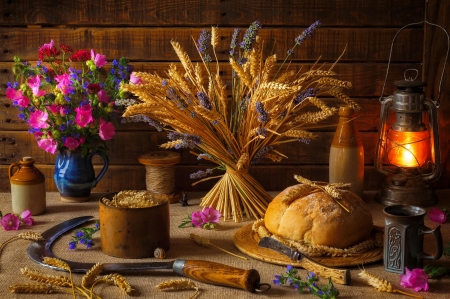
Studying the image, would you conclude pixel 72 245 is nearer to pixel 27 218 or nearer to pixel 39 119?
pixel 27 218

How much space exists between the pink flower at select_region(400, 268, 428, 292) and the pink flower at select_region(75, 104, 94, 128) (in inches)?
41.3

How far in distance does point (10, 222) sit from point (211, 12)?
3.06 feet

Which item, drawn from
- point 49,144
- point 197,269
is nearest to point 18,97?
point 49,144

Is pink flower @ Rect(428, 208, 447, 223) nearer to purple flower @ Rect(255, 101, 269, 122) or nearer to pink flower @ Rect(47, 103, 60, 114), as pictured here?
purple flower @ Rect(255, 101, 269, 122)

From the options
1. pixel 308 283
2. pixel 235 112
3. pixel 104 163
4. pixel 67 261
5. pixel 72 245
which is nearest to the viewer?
pixel 308 283

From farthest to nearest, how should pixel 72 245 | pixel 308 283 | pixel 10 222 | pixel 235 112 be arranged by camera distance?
pixel 235 112, pixel 10 222, pixel 72 245, pixel 308 283

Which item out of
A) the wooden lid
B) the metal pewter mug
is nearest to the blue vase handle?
the wooden lid

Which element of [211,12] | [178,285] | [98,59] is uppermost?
[211,12]

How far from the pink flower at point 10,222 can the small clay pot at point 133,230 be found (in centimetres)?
34

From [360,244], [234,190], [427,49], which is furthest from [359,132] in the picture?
[360,244]

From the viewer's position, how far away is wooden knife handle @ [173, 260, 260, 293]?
5.10ft

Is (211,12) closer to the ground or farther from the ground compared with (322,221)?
farther from the ground

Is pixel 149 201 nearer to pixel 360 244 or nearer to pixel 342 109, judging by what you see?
pixel 360 244

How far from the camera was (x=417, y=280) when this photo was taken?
5.14 ft
